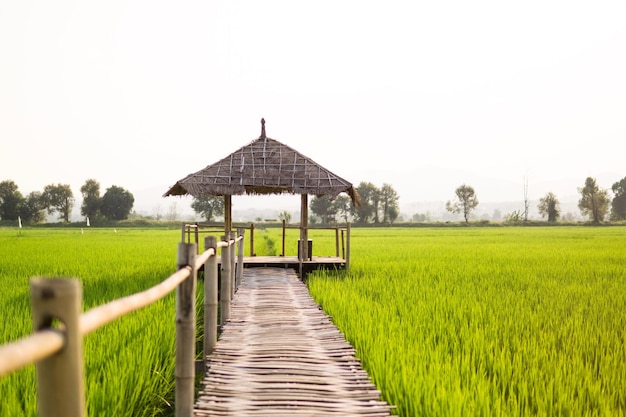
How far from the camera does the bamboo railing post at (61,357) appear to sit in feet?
4.17

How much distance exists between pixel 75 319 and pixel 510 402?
2.75 metres

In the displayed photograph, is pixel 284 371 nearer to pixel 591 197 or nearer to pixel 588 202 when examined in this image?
pixel 591 197

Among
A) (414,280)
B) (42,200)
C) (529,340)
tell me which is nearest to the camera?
(529,340)

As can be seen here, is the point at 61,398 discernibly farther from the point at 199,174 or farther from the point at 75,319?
the point at 199,174

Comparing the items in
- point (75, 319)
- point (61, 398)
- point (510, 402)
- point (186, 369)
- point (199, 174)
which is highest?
point (199, 174)

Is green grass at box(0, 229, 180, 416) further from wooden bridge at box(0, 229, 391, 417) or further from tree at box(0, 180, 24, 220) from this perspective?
tree at box(0, 180, 24, 220)

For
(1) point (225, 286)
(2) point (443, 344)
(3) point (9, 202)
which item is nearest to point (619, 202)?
(3) point (9, 202)

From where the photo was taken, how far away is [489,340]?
500 cm

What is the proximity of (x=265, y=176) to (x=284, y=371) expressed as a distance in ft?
25.1

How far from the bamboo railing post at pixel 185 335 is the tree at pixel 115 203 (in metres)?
65.6

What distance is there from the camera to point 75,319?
4.41 ft

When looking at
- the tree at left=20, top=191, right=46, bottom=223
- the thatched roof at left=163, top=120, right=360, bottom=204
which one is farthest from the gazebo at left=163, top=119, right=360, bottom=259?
the tree at left=20, top=191, right=46, bottom=223

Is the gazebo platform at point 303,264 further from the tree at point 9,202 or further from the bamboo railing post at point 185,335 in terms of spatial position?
the tree at point 9,202

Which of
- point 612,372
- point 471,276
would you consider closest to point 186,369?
point 612,372
